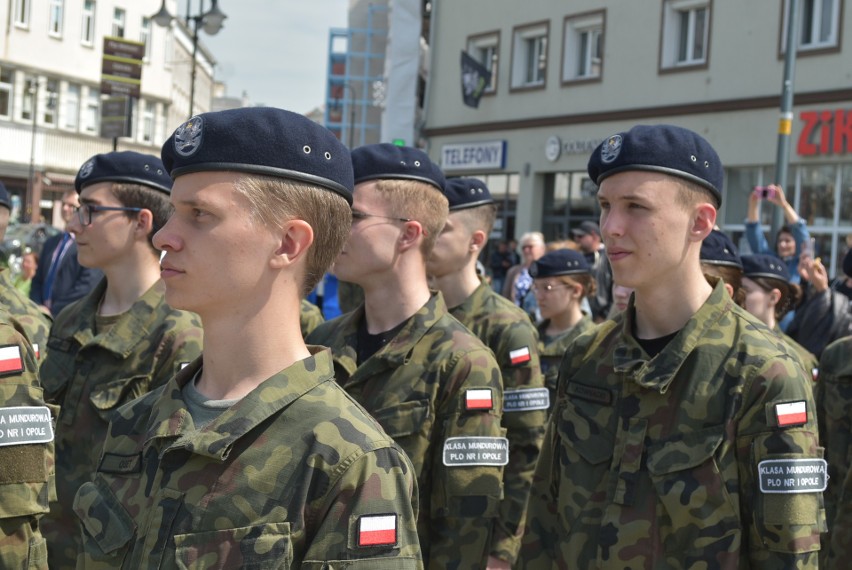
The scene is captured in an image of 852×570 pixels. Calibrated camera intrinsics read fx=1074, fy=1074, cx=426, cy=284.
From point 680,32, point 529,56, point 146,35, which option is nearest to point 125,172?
point 680,32

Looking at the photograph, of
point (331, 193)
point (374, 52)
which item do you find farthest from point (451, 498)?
point (374, 52)

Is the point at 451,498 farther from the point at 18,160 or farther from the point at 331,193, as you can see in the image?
the point at 18,160

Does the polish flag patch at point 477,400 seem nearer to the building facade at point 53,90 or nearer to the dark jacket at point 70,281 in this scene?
the dark jacket at point 70,281

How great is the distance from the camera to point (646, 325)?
352 centimetres

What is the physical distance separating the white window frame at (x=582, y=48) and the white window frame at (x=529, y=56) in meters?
0.95

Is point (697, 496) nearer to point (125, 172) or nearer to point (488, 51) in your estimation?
point (125, 172)

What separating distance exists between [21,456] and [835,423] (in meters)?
3.45

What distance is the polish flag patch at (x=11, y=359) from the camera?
3.36m

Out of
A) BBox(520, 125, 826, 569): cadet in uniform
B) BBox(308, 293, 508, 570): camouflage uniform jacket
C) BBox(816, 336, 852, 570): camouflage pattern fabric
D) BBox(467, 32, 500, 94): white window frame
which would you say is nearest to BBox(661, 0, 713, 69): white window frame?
BBox(467, 32, 500, 94): white window frame

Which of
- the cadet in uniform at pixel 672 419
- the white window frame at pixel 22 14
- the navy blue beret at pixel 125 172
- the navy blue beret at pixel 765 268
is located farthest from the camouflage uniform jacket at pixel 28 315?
the white window frame at pixel 22 14

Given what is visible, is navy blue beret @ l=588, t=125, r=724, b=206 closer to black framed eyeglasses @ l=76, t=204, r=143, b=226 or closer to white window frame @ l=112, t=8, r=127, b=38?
black framed eyeglasses @ l=76, t=204, r=143, b=226

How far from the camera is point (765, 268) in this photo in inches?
256

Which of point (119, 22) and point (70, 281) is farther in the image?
point (119, 22)

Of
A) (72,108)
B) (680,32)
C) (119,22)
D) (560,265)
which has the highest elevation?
(119,22)
